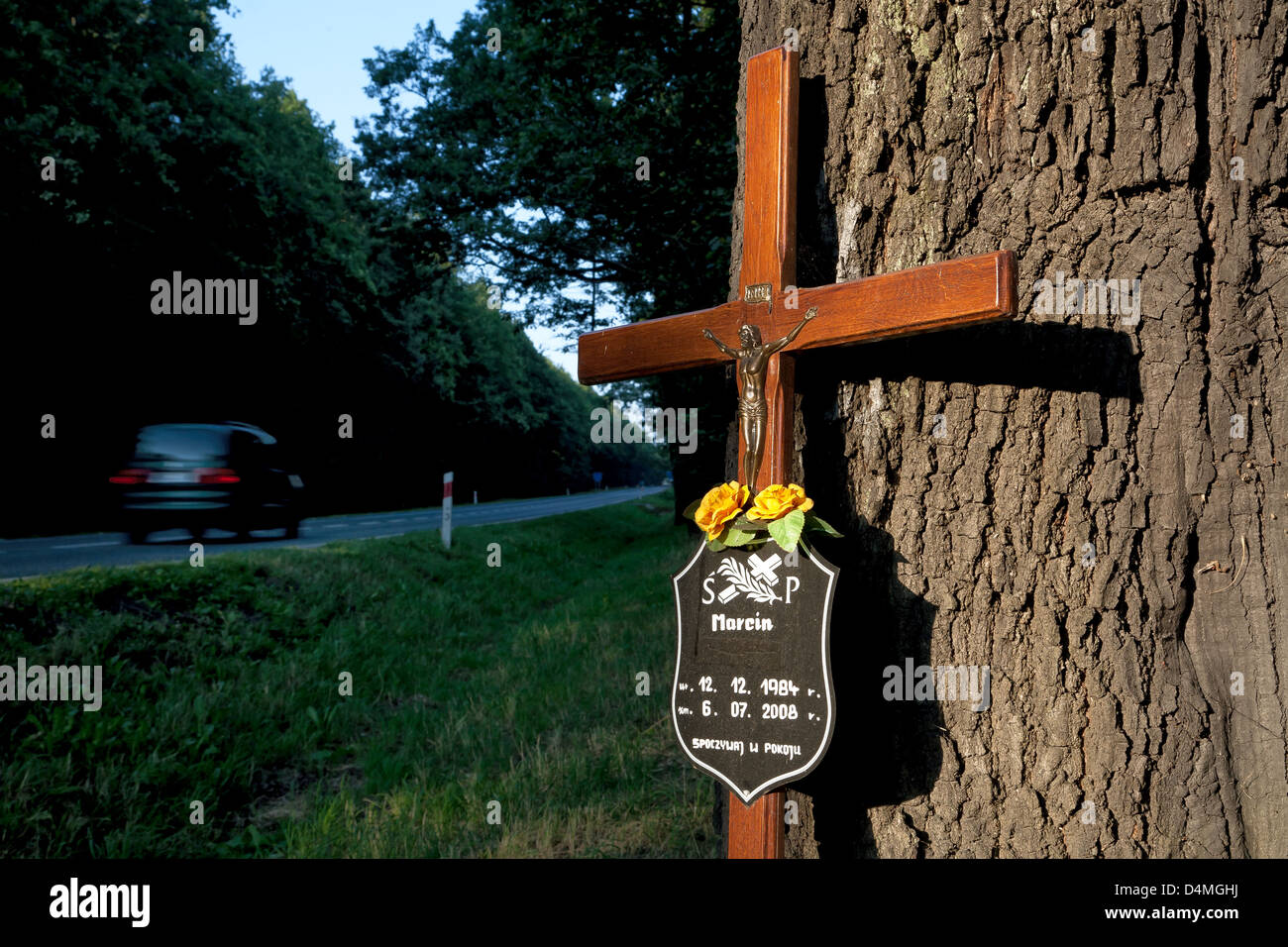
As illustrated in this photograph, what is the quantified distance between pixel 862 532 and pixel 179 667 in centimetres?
611

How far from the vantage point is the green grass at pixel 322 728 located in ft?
14.8

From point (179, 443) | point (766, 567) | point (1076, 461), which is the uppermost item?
point (179, 443)

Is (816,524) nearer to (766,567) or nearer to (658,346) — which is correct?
(766,567)

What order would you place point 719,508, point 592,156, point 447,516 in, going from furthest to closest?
point 447,516, point 592,156, point 719,508

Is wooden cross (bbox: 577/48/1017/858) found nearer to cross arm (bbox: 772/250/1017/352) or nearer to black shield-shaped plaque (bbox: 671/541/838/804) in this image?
cross arm (bbox: 772/250/1017/352)

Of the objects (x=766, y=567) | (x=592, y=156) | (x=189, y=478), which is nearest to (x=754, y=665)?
(x=766, y=567)

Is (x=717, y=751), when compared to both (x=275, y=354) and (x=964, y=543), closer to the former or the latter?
(x=964, y=543)

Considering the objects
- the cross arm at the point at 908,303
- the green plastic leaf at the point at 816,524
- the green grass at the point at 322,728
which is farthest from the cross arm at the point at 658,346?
the green grass at the point at 322,728

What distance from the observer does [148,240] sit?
1788 cm

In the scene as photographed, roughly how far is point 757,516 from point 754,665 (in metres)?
0.36

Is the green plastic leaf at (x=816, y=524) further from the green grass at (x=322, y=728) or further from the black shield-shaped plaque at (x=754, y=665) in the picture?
the green grass at (x=322, y=728)

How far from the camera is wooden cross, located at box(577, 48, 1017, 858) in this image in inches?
76.5

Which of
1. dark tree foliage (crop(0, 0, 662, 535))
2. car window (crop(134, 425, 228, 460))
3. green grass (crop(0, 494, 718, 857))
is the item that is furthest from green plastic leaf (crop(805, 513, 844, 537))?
dark tree foliage (crop(0, 0, 662, 535))
